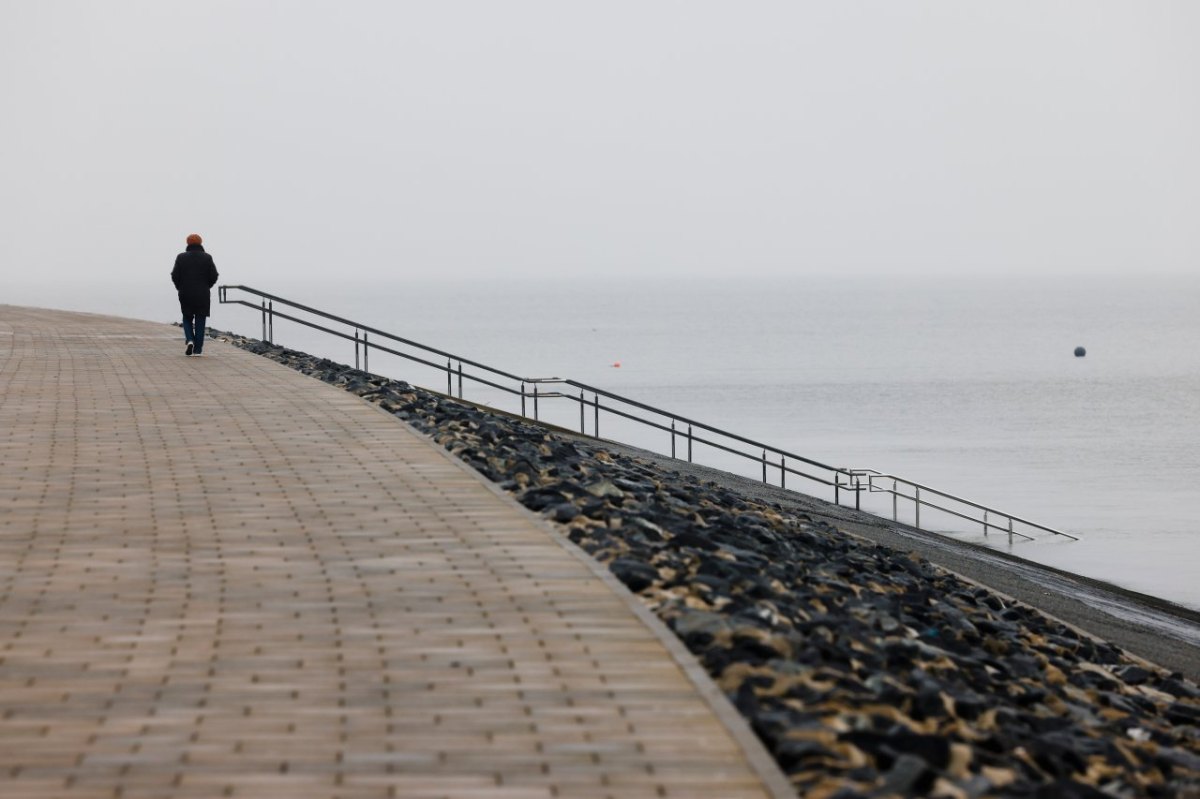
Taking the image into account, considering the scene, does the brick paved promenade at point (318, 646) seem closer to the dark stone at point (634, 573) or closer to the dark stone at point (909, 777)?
the dark stone at point (634, 573)

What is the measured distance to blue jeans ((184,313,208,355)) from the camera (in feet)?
73.0

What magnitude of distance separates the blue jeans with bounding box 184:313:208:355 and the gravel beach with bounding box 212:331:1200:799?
5798 mm

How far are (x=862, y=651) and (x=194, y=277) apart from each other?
1572 centimetres

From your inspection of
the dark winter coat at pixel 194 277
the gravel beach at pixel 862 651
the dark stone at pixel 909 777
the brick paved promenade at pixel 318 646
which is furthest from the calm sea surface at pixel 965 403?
the dark stone at pixel 909 777

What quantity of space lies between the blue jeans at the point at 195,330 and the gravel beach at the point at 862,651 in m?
5.80

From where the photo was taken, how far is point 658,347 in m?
144

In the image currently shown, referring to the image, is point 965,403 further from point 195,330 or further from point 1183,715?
point 1183,715

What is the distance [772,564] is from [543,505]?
168 cm

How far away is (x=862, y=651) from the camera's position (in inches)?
316

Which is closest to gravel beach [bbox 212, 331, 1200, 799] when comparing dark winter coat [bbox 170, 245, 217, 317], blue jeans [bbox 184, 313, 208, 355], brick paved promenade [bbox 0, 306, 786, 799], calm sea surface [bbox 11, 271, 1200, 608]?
brick paved promenade [bbox 0, 306, 786, 799]

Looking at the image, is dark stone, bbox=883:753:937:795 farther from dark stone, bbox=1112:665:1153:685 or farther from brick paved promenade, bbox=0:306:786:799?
dark stone, bbox=1112:665:1153:685

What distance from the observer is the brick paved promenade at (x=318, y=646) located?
534 cm

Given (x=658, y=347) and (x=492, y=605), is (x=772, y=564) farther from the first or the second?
(x=658, y=347)

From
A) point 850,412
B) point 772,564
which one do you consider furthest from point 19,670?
point 850,412
